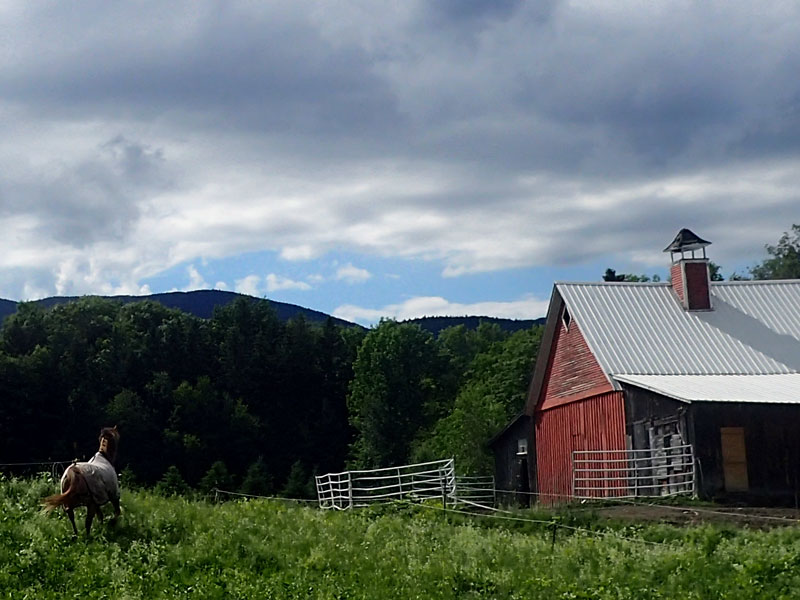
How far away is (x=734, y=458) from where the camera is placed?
27984mm

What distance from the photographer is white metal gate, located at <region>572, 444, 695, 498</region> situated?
1100 inches

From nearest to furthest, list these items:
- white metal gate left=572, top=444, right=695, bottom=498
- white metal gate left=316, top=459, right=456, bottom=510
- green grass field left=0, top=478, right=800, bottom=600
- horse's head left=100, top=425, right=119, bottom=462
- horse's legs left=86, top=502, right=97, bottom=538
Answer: green grass field left=0, top=478, right=800, bottom=600, horse's legs left=86, top=502, right=97, bottom=538, horse's head left=100, top=425, right=119, bottom=462, white metal gate left=572, top=444, right=695, bottom=498, white metal gate left=316, top=459, right=456, bottom=510

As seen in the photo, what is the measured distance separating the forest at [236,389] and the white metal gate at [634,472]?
2267cm

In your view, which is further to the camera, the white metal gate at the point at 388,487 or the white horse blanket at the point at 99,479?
the white metal gate at the point at 388,487

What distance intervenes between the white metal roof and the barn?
46 mm

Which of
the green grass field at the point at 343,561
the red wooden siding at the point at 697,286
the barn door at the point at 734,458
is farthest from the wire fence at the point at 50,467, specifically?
the red wooden siding at the point at 697,286

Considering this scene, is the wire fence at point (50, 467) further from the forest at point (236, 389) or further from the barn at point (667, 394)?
the barn at point (667, 394)

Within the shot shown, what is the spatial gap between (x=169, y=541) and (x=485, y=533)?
247 inches

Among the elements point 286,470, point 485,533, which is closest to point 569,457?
point 485,533

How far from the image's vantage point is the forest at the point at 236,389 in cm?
6303

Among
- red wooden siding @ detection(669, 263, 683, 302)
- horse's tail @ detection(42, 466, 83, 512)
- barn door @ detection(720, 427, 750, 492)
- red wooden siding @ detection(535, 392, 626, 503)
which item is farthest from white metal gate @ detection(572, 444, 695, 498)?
horse's tail @ detection(42, 466, 83, 512)

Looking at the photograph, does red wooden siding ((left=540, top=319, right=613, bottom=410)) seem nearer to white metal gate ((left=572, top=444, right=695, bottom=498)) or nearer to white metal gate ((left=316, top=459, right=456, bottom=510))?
white metal gate ((left=572, top=444, right=695, bottom=498))

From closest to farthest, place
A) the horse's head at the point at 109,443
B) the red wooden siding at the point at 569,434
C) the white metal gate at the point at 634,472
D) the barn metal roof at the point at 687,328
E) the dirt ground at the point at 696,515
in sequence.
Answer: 1. the horse's head at the point at 109,443
2. the dirt ground at the point at 696,515
3. the white metal gate at the point at 634,472
4. the red wooden siding at the point at 569,434
5. the barn metal roof at the point at 687,328

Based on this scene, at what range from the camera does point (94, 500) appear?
53.2ft
